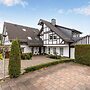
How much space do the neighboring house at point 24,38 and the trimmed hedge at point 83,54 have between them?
10910mm

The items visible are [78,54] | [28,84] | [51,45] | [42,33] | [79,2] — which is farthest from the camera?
[42,33]

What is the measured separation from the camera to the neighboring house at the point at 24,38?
24587mm

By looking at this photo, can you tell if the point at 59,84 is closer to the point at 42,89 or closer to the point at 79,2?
the point at 42,89

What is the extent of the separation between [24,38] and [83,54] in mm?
13950

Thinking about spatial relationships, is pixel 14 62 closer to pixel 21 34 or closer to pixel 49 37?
pixel 49 37

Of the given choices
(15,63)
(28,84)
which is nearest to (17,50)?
(15,63)

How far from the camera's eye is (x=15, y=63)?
9992 mm

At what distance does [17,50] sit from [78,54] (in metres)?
9.94

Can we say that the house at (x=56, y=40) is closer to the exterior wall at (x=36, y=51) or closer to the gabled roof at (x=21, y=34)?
the gabled roof at (x=21, y=34)

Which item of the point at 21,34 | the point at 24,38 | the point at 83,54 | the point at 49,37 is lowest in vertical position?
the point at 83,54

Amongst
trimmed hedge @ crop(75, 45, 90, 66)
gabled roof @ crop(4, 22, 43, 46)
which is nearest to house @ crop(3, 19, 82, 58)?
gabled roof @ crop(4, 22, 43, 46)

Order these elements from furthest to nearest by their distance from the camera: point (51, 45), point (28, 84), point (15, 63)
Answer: point (51, 45) → point (15, 63) → point (28, 84)

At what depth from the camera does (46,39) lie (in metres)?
25.6

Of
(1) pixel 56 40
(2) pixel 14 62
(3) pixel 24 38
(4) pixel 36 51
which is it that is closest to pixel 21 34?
(3) pixel 24 38
